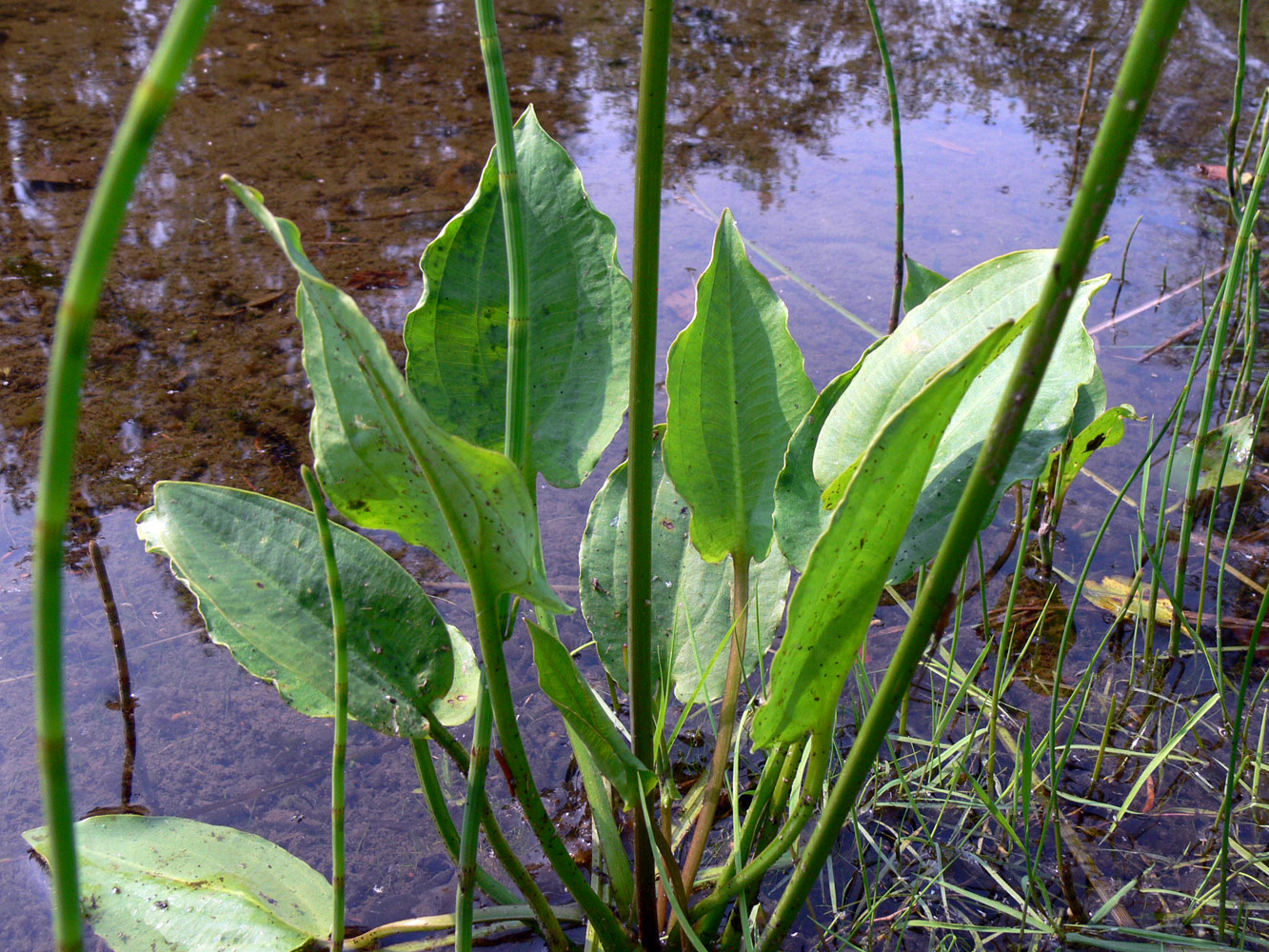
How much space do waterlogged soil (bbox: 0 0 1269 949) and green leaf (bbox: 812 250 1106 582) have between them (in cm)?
34

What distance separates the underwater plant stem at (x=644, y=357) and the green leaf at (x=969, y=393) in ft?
0.49

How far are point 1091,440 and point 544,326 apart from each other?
58 cm

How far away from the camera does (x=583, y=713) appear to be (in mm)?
523

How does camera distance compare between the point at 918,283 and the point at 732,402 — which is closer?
the point at 732,402

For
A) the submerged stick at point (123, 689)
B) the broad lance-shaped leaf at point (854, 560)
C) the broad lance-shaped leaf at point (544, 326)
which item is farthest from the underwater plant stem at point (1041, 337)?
the submerged stick at point (123, 689)

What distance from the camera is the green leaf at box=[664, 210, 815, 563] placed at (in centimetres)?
63

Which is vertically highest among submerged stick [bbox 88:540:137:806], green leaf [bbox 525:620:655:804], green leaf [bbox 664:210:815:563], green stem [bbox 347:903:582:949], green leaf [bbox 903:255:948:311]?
green leaf [bbox 903:255:948:311]

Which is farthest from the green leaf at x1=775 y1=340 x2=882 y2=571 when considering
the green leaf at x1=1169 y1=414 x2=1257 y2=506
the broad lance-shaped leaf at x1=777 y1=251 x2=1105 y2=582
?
the green leaf at x1=1169 y1=414 x2=1257 y2=506

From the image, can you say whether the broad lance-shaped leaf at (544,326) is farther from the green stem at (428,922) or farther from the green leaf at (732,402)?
the green stem at (428,922)

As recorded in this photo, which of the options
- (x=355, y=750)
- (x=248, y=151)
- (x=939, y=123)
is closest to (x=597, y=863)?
(x=355, y=750)

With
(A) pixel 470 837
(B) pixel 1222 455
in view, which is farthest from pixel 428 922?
(B) pixel 1222 455

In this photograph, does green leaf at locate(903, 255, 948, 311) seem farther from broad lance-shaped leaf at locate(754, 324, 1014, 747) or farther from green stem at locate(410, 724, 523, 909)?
green stem at locate(410, 724, 523, 909)

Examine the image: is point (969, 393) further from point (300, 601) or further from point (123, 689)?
point (123, 689)

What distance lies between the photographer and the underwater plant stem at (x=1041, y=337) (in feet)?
0.90
